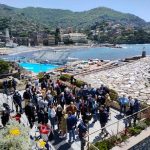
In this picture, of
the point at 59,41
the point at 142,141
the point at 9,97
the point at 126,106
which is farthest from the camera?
the point at 59,41

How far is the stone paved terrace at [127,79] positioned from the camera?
23.6 metres

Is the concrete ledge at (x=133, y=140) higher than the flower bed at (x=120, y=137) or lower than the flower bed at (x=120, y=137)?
lower

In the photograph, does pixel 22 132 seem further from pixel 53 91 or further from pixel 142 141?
pixel 53 91

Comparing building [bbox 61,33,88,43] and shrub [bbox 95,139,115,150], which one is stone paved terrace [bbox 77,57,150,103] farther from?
building [bbox 61,33,88,43]

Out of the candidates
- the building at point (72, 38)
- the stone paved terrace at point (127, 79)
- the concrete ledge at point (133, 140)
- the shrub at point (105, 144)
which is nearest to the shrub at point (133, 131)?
the concrete ledge at point (133, 140)

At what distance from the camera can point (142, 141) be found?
1194cm

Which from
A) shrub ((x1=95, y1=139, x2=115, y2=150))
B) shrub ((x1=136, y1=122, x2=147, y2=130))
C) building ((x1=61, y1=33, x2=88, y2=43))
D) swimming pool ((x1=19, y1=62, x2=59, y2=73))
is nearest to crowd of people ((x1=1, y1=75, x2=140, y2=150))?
shrub ((x1=136, y1=122, x2=147, y2=130))

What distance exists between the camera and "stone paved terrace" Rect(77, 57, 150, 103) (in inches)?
930

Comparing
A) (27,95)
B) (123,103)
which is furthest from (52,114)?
(123,103)

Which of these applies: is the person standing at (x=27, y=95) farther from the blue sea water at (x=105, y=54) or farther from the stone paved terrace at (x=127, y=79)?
the blue sea water at (x=105, y=54)

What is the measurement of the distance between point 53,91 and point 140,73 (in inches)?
667

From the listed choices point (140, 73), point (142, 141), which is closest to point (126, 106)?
point (142, 141)

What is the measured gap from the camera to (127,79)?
Result: 28656mm

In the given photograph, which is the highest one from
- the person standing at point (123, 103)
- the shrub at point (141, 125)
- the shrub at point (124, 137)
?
the person standing at point (123, 103)
